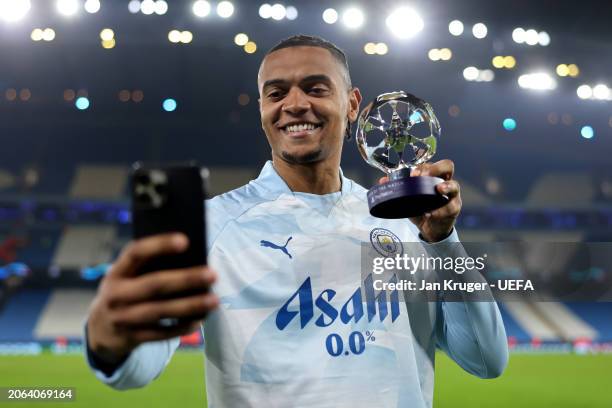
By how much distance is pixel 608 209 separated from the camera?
753 inches

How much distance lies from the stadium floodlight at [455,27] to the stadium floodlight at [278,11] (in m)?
3.59

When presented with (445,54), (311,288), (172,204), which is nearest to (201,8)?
(445,54)

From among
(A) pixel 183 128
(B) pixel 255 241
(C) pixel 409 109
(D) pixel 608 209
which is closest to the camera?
(B) pixel 255 241

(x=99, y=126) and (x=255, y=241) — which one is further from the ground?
(x=99, y=126)

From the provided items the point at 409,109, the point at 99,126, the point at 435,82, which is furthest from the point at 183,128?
the point at 409,109

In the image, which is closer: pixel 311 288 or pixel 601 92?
pixel 311 288

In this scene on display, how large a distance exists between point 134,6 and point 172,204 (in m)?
13.6

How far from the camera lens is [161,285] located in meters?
0.92

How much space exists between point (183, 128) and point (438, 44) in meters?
7.21

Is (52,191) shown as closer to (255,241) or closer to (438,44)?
(438,44)

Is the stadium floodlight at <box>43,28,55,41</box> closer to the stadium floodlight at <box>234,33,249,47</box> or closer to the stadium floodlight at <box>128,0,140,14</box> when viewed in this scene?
the stadium floodlight at <box>128,0,140,14</box>

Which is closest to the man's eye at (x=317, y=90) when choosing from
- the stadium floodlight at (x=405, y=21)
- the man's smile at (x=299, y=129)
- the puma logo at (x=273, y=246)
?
the man's smile at (x=299, y=129)

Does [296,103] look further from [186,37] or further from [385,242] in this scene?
[186,37]

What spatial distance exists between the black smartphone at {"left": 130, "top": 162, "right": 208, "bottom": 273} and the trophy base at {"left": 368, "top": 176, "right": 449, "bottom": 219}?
838mm
